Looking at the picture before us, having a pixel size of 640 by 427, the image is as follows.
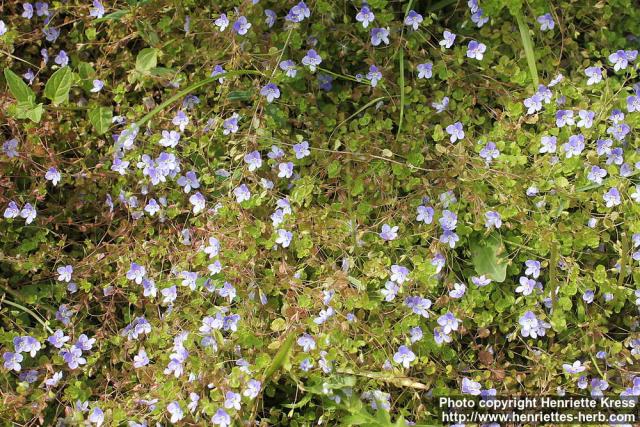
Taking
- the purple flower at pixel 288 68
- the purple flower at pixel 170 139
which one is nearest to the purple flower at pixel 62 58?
the purple flower at pixel 170 139

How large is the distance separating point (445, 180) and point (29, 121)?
174 centimetres

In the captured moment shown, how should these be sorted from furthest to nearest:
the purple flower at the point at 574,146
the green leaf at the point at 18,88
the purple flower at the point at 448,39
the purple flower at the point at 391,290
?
1. the purple flower at the point at 448,39
2. the green leaf at the point at 18,88
3. the purple flower at the point at 574,146
4. the purple flower at the point at 391,290

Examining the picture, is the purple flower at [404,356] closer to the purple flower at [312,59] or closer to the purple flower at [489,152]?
the purple flower at [489,152]

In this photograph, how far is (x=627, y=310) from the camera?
2.68 metres

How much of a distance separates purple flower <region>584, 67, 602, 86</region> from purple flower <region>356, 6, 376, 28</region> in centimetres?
89

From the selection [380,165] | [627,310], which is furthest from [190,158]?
[627,310]

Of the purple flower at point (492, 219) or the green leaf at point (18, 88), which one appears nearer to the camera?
the purple flower at point (492, 219)

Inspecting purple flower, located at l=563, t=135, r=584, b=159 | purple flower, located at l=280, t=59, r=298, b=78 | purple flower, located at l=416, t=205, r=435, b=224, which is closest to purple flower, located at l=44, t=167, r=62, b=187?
purple flower, located at l=280, t=59, r=298, b=78

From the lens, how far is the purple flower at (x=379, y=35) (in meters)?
2.77

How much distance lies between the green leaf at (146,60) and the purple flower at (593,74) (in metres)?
1.76

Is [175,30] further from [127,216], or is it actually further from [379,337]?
[379,337]

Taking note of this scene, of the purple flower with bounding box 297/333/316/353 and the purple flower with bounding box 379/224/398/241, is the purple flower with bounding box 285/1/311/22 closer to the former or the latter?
the purple flower with bounding box 379/224/398/241

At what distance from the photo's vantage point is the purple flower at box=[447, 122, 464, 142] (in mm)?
2713

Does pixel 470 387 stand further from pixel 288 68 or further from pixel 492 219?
pixel 288 68
